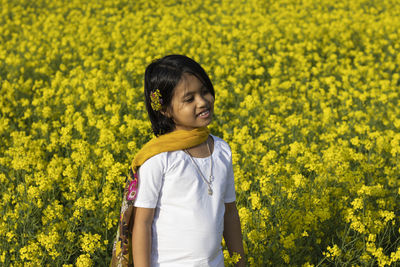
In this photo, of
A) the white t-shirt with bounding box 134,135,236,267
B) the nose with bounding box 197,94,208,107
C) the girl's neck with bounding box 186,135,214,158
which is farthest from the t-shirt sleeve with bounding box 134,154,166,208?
the nose with bounding box 197,94,208,107

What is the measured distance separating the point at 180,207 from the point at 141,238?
0.19 meters

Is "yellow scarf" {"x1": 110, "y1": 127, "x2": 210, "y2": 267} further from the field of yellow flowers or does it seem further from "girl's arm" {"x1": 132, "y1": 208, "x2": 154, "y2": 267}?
the field of yellow flowers

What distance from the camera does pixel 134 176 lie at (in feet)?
5.56

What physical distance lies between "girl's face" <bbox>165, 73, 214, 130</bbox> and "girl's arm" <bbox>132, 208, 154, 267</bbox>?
15.3 inches

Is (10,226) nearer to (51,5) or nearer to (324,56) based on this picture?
(324,56)

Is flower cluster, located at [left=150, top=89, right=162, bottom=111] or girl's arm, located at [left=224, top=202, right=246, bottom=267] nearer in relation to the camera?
flower cluster, located at [left=150, top=89, right=162, bottom=111]

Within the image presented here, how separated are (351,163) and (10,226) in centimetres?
323

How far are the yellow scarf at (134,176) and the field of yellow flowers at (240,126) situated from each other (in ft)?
1.89

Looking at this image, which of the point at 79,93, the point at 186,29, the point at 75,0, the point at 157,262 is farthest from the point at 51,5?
the point at 157,262

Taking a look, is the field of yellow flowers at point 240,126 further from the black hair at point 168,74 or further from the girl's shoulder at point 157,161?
the black hair at point 168,74

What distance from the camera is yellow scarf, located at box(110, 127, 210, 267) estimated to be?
1.66 meters

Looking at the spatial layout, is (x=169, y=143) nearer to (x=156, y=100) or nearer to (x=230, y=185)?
(x=156, y=100)

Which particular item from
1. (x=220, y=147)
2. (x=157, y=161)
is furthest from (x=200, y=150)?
(x=157, y=161)

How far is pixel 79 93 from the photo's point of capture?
5742mm
